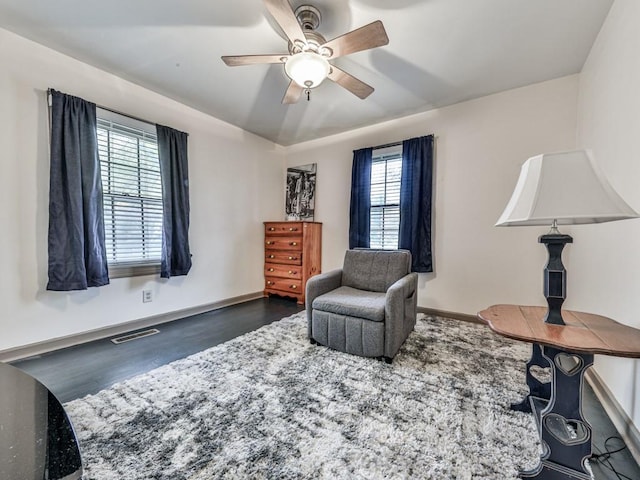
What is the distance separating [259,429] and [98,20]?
9.89 feet

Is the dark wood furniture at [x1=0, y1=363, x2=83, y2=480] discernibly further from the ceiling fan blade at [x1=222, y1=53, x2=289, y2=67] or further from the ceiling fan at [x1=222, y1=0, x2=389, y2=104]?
the ceiling fan blade at [x1=222, y1=53, x2=289, y2=67]

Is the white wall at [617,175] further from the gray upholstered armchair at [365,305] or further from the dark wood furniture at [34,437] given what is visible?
the dark wood furniture at [34,437]

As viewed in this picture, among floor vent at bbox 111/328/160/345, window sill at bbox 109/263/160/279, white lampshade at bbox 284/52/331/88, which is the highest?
white lampshade at bbox 284/52/331/88

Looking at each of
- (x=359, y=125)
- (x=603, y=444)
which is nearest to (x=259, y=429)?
(x=603, y=444)

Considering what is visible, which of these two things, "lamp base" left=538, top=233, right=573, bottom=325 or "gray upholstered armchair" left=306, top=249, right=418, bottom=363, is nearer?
"lamp base" left=538, top=233, right=573, bottom=325

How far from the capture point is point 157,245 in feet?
10.0

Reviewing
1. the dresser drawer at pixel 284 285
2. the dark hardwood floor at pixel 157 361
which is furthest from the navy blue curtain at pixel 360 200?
the dark hardwood floor at pixel 157 361

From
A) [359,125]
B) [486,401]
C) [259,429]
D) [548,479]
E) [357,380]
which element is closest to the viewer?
[548,479]

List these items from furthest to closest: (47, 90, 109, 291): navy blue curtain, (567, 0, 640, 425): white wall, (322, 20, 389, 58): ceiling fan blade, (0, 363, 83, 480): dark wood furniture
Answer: (47, 90, 109, 291): navy blue curtain
(322, 20, 389, 58): ceiling fan blade
(567, 0, 640, 425): white wall
(0, 363, 83, 480): dark wood furniture

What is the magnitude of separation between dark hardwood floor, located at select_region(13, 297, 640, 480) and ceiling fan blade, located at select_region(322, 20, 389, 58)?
2.50 metres

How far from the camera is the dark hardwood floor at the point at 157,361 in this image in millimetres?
1351

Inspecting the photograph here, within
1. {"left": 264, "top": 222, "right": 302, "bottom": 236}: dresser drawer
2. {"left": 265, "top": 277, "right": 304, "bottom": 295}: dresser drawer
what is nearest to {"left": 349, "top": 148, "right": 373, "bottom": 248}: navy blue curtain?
{"left": 264, "top": 222, "right": 302, "bottom": 236}: dresser drawer

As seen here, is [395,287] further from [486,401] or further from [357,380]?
[486,401]

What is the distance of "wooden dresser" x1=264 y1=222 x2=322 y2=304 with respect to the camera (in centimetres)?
395
